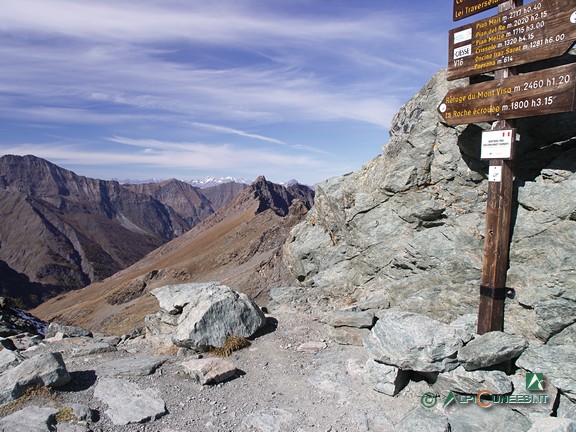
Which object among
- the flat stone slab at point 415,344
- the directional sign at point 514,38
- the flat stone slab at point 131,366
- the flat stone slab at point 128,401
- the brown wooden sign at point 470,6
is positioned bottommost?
the flat stone slab at point 131,366

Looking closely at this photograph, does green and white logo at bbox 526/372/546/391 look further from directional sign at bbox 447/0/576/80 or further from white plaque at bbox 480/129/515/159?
directional sign at bbox 447/0/576/80

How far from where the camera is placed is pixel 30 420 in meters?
8.30

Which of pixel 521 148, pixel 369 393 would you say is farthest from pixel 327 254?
pixel 521 148

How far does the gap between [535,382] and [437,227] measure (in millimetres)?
4908

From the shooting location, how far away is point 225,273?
236 ft

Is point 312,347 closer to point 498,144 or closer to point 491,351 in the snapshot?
point 491,351

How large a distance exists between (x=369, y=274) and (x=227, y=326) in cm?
503

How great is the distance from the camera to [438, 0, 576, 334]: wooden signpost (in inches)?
328

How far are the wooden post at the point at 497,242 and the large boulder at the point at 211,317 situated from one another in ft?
22.7

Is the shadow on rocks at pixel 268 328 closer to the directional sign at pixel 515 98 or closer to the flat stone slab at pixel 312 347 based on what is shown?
the flat stone slab at pixel 312 347

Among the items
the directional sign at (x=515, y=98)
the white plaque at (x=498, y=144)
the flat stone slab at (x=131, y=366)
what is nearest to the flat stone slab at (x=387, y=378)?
the white plaque at (x=498, y=144)

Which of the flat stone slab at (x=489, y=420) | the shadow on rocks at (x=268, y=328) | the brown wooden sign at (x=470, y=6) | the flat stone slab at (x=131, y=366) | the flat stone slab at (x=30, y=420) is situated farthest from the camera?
the shadow on rocks at (x=268, y=328)

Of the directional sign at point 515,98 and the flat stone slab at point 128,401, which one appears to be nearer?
the directional sign at point 515,98

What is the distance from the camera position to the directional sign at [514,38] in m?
8.27
